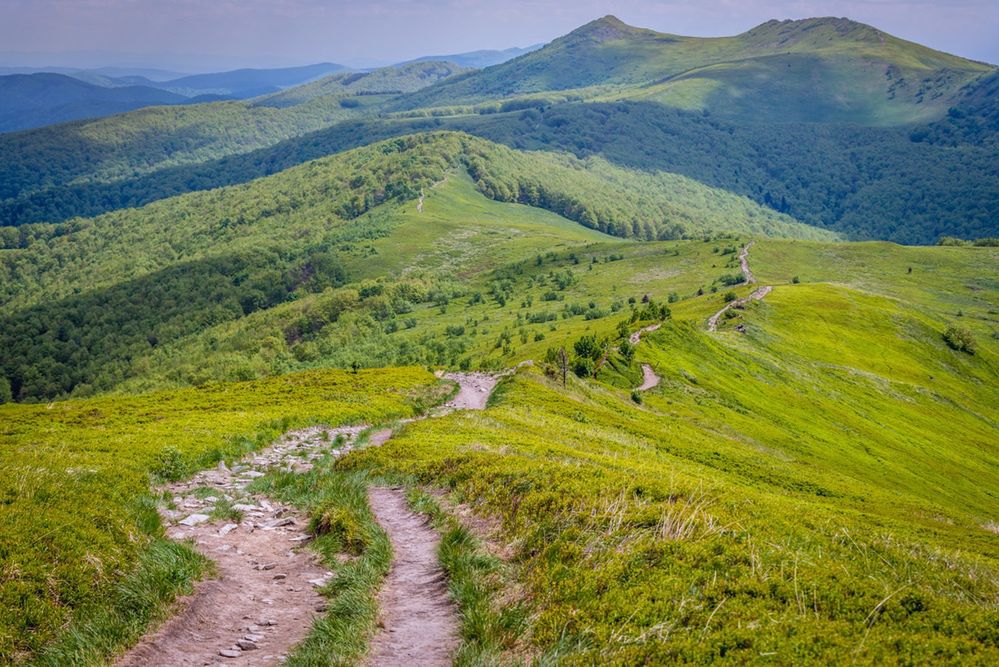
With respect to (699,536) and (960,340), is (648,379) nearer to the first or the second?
(699,536)

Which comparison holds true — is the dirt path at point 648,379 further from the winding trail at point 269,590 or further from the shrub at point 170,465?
the shrub at point 170,465

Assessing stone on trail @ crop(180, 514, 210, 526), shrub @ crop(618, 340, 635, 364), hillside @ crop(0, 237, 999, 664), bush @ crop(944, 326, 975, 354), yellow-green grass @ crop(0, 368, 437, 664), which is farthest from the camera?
bush @ crop(944, 326, 975, 354)

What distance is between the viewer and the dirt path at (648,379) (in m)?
74.3

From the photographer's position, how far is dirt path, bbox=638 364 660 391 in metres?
74.3

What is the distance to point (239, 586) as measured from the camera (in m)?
13.7

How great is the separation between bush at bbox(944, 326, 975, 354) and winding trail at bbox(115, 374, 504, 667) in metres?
157

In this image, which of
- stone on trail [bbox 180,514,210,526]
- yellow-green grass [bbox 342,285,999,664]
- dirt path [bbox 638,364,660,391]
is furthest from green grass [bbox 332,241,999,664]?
stone on trail [bbox 180,514,210,526]

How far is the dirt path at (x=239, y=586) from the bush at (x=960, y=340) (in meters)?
160

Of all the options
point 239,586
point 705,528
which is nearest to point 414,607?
point 239,586

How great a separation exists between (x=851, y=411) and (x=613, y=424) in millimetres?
57112

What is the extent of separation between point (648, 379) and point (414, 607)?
66978 millimetres

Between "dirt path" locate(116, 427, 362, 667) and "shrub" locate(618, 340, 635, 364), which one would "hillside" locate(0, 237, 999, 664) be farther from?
"shrub" locate(618, 340, 635, 364)

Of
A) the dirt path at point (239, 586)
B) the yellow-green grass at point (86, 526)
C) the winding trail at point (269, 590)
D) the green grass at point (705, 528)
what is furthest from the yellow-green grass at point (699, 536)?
the yellow-green grass at point (86, 526)

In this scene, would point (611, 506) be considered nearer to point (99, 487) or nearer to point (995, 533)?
point (99, 487)
